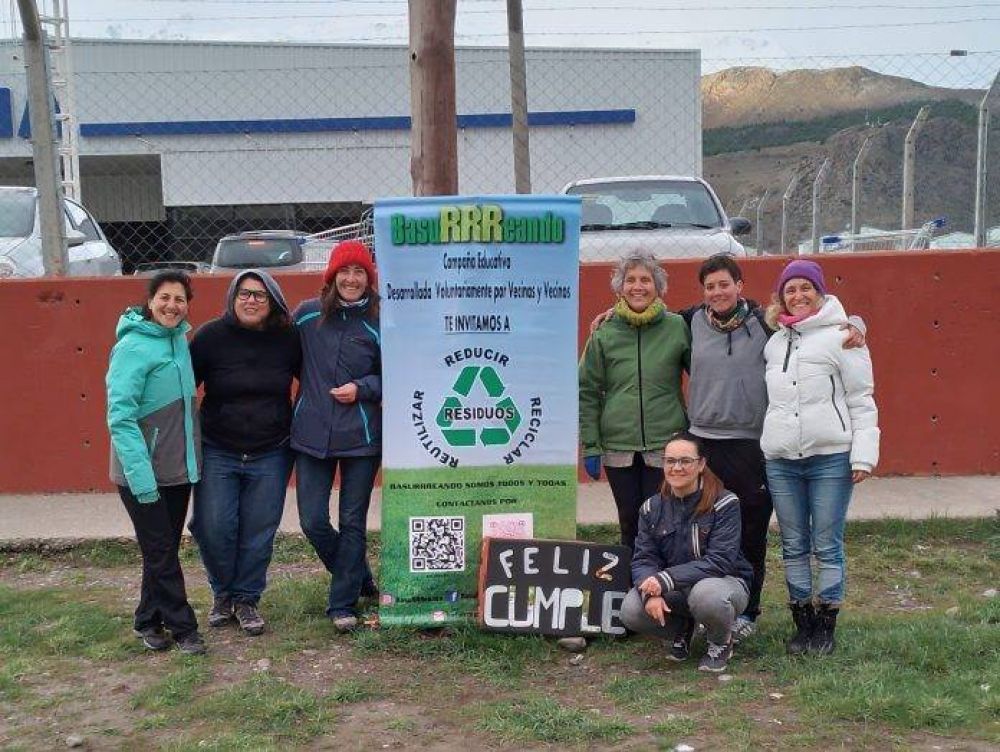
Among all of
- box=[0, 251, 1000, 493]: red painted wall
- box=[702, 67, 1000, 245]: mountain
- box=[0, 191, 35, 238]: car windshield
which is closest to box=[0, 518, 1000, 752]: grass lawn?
box=[0, 251, 1000, 493]: red painted wall

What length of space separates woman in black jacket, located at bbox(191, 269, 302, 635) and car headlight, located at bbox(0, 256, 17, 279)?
4882 millimetres

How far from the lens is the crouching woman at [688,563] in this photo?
15.8ft

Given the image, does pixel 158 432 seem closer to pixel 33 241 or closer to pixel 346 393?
pixel 346 393

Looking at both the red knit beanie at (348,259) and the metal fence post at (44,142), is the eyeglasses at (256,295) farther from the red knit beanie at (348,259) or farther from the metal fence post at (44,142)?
the metal fence post at (44,142)

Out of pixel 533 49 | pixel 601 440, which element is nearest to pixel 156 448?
pixel 601 440

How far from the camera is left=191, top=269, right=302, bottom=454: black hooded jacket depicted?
210 inches

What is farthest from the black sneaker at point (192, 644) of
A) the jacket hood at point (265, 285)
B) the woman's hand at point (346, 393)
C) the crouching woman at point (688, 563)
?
the crouching woman at point (688, 563)

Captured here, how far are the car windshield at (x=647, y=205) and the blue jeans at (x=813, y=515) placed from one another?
501 centimetres

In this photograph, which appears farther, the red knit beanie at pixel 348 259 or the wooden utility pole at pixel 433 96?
the wooden utility pole at pixel 433 96

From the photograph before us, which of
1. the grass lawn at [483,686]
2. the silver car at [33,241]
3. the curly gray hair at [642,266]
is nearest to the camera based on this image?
the grass lawn at [483,686]

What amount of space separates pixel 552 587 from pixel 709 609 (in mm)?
816

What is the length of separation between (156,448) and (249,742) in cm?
150

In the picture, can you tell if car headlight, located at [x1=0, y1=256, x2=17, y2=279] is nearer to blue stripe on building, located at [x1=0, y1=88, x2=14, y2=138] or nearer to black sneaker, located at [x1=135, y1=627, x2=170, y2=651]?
black sneaker, located at [x1=135, y1=627, x2=170, y2=651]

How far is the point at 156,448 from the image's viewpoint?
16.8ft
